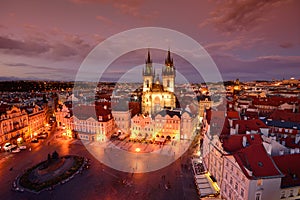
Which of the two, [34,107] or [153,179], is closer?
[153,179]

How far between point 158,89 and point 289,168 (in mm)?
61575

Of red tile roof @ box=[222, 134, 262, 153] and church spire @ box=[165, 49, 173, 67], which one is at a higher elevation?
church spire @ box=[165, 49, 173, 67]

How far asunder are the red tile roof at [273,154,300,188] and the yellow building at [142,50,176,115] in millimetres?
54298

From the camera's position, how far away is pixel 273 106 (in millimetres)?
78125

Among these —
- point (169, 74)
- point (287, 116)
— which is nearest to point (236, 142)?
point (287, 116)

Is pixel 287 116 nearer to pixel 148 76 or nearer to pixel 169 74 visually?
pixel 169 74

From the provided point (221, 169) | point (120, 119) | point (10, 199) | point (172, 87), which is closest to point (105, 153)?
point (120, 119)

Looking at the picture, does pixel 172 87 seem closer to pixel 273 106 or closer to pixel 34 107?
pixel 273 106

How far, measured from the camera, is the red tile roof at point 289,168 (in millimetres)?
25206

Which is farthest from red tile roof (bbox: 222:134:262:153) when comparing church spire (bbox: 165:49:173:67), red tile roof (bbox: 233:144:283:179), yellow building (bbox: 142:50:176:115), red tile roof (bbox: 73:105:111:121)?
church spire (bbox: 165:49:173:67)

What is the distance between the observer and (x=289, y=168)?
26.5 meters

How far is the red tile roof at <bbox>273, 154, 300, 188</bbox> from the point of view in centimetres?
2521

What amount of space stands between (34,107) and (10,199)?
4210cm

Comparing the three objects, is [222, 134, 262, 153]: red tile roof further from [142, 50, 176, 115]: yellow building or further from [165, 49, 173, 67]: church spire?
[165, 49, 173, 67]: church spire
